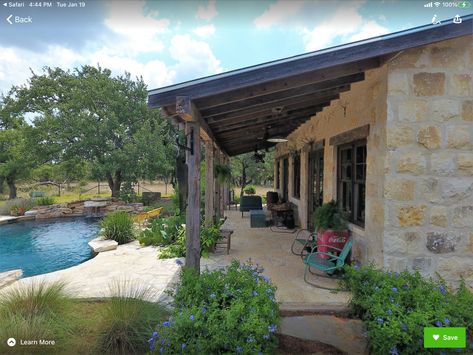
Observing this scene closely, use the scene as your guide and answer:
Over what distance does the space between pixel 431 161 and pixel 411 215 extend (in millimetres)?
644

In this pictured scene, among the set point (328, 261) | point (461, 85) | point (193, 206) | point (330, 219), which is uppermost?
point (461, 85)

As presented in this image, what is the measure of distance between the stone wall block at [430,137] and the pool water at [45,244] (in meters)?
6.92

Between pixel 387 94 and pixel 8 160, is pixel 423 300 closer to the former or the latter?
pixel 387 94

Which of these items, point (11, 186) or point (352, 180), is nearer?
point (352, 180)

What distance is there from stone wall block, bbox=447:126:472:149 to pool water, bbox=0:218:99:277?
720 centimetres

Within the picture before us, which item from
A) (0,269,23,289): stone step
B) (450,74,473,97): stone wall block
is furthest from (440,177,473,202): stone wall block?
(0,269,23,289): stone step

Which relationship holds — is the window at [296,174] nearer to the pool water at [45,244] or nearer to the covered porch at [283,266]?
the covered porch at [283,266]

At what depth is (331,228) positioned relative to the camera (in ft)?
14.9

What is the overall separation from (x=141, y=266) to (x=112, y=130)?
40.9ft

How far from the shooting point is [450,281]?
345 cm

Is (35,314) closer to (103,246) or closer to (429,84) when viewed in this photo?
(103,246)

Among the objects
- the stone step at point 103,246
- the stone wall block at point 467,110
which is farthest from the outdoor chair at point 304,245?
the stone step at point 103,246

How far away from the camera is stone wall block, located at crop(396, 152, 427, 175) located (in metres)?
3.42

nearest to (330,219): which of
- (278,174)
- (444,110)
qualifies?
(444,110)
